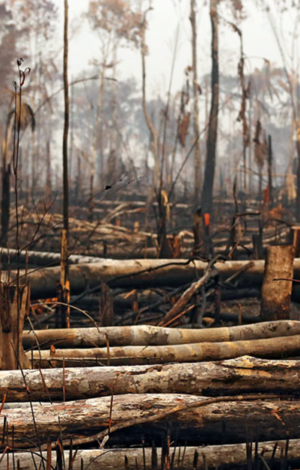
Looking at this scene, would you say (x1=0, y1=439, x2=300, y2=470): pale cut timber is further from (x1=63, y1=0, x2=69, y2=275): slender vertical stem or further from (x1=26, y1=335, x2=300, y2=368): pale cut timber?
(x1=63, y1=0, x2=69, y2=275): slender vertical stem

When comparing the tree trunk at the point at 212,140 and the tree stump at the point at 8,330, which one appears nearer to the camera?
the tree stump at the point at 8,330

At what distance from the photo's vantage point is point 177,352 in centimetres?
350

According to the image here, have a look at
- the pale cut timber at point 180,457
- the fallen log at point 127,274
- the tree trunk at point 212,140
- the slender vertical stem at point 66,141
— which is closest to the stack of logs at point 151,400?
the pale cut timber at point 180,457

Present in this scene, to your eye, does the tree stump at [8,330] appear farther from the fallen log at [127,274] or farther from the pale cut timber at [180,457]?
the fallen log at [127,274]

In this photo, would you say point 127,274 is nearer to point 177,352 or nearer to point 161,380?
point 177,352

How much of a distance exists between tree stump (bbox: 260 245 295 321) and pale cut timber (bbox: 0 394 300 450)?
5.40 ft

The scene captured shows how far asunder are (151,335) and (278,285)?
3.88 feet

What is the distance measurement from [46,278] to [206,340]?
224 cm

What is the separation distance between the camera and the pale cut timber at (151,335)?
3.83 m

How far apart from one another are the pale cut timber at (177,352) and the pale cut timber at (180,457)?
3.17ft

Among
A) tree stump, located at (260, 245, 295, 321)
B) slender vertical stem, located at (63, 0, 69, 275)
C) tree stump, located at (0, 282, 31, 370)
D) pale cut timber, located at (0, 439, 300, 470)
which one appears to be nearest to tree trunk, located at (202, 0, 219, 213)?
slender vertical stem, located at (63, 0, 69, 275)

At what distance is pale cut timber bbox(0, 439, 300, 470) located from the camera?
2.37 meters

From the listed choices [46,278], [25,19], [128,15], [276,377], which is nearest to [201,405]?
[276,377]

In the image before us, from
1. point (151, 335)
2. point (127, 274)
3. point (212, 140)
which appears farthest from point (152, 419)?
point (212, 140)
